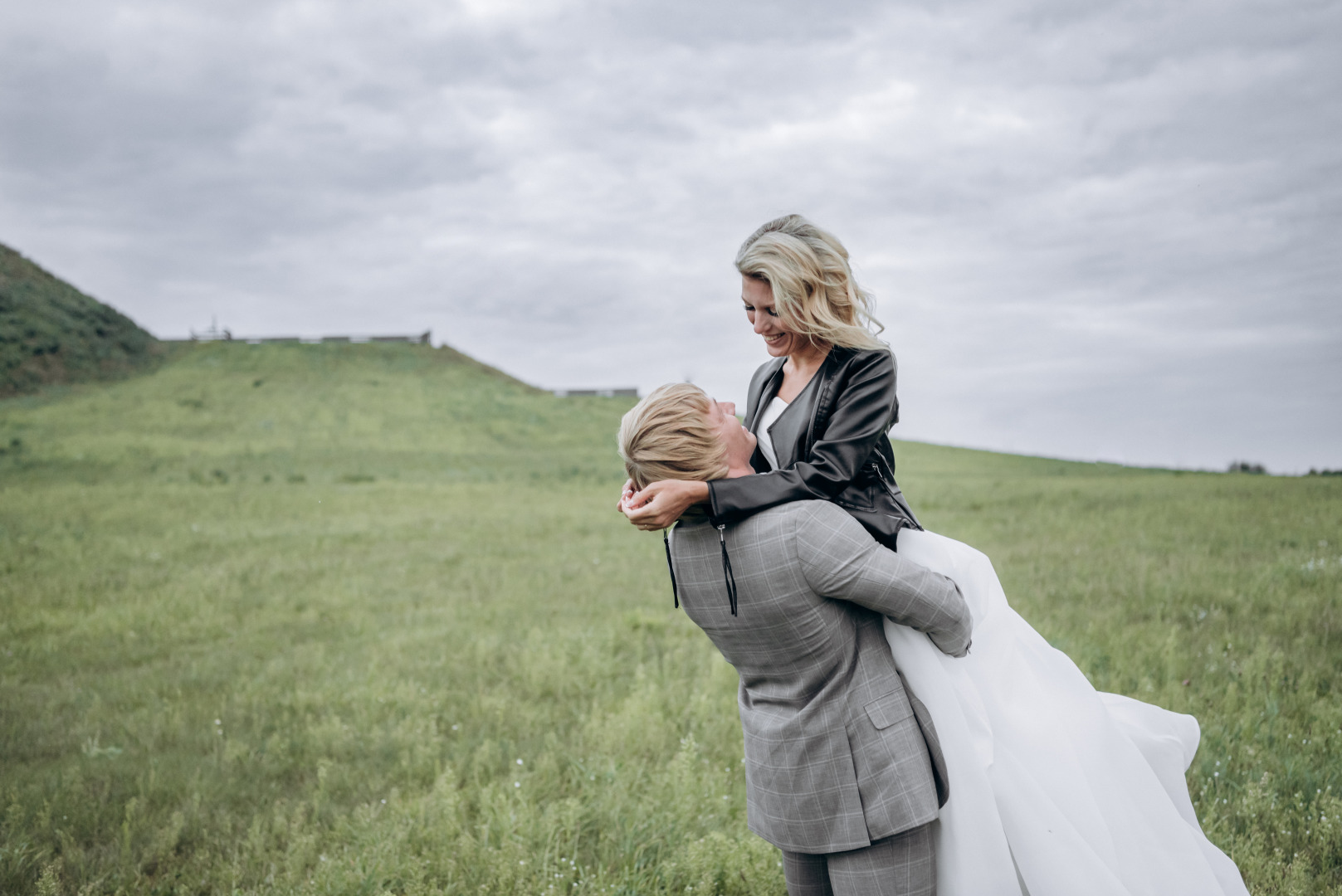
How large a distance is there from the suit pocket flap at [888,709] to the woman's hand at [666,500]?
0.87 m

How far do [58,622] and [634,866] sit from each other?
32.0 feet

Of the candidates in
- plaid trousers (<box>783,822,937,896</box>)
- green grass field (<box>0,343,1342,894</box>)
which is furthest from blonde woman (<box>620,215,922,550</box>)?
green grass field (<box>0,343,1342,894</box>)

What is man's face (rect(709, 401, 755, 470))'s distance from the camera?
100 inches

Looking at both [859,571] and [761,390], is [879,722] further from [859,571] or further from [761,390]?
[761,390]

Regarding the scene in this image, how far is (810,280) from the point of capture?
2.69 meters

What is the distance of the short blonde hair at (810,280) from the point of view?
267 centimetres

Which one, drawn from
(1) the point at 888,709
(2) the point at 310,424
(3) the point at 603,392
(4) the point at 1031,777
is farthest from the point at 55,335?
(4) the point at 1031,777

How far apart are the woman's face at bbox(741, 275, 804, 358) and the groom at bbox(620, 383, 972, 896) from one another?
0.45 m

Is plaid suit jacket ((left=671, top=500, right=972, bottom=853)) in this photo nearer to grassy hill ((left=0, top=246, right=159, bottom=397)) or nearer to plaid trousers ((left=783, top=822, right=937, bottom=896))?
plaid trousers ((left=783, top=822, right=937, bottom=896))

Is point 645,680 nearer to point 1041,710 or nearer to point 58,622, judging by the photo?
point 1041,710

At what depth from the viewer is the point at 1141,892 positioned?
2604 millimetres

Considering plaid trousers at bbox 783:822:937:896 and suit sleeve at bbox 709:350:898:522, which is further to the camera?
plaid trousers at bbox 783:822:937:896

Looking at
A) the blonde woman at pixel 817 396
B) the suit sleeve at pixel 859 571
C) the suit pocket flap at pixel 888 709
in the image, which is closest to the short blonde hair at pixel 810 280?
the blonde woman at pixel 817 396

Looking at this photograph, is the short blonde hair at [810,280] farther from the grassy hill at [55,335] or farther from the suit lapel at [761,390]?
the grassy hill at [55,335]
